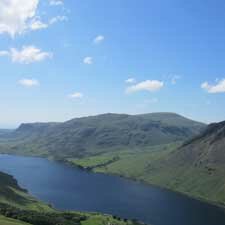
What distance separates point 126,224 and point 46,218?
47.1 metres

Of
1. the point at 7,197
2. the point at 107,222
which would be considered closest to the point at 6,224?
the point at 107,222

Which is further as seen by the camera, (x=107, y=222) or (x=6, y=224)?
(x=107, y=222)

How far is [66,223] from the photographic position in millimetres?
136125

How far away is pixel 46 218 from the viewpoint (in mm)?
136875

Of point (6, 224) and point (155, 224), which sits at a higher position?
point (6, 224)

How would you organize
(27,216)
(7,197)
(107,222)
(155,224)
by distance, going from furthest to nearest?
(155,224), (7,197), (107,222), (27,216)

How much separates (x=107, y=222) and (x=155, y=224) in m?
43.1

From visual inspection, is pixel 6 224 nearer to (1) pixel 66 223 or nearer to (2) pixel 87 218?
(1) pixel 66 223

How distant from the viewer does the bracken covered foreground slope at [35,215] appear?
426ft

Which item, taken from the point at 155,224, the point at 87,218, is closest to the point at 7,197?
the point at 87,218

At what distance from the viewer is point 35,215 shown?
462 feet

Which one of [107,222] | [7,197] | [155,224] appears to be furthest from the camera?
[155,224]

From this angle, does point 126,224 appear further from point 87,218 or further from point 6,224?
point 6,224

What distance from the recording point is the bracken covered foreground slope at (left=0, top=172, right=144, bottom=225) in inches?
5113
